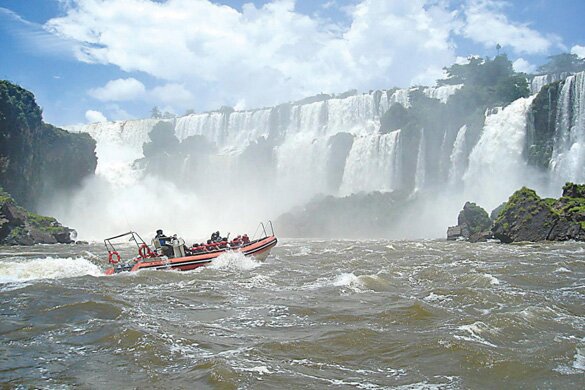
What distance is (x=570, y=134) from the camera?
31047 millimetres

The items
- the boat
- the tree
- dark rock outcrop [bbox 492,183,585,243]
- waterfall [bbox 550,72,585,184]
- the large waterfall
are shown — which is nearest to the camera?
the boat

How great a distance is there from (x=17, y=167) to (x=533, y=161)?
39.6 m

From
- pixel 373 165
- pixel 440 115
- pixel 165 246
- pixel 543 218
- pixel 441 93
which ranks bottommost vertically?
pixel 165 246

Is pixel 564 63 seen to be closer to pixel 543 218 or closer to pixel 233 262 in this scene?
pixel 543 218

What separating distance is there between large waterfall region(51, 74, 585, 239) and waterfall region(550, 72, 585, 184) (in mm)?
64

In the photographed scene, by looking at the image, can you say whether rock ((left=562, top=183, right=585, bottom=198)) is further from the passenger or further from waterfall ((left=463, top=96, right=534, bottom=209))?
the passenger

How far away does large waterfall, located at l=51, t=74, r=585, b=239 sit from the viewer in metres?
34.5

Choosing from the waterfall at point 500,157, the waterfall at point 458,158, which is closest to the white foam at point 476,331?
the waterfall at point 500,157

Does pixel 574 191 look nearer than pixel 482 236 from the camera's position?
Yes

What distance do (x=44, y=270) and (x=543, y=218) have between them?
67.1ft

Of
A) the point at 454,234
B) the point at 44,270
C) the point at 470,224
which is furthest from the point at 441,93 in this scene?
the point at 44,270

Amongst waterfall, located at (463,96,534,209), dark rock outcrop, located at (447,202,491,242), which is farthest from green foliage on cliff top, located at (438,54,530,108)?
dark rock outcrop, located at (447,202,491,242)

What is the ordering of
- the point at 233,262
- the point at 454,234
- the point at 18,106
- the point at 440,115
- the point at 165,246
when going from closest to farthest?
1. the point at 165,246
2. the point at 233,262
3. the point at 454,234
4. the point at 18,106
5. the point at 440,115

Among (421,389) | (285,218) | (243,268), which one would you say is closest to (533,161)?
(285,218)
